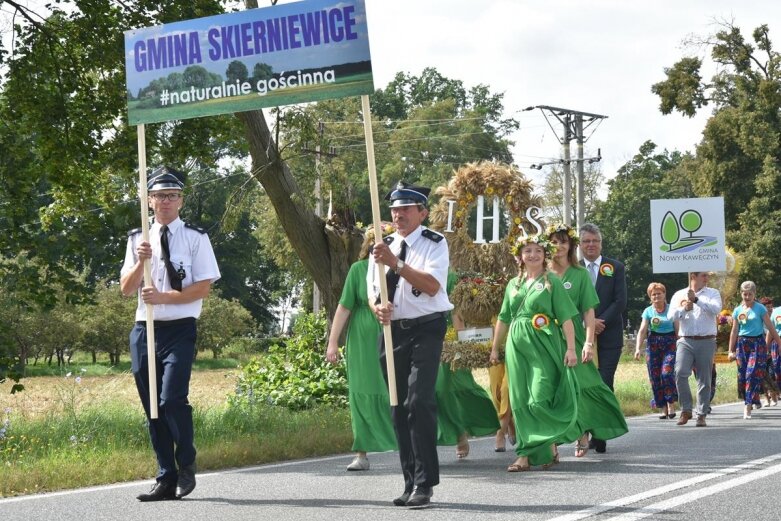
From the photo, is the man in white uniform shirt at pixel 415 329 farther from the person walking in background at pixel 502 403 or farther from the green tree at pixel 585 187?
the green tree at pixel 585 187

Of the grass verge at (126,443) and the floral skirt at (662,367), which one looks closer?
the grass verge at (126,443)

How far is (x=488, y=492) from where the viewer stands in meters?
8.56

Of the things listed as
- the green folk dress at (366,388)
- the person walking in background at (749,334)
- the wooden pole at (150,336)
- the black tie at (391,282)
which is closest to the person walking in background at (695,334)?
the person walking in background at (749,334)

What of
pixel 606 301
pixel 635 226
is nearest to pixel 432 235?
pixel 606 301

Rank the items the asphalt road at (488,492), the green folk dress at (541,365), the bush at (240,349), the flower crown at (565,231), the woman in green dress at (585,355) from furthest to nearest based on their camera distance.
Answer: the bush at (240,349) → the flower crown at (565,231) → the woman in green dress at (585,355) → the green folk dress at (541,365) → the asphalt road at (488,492)

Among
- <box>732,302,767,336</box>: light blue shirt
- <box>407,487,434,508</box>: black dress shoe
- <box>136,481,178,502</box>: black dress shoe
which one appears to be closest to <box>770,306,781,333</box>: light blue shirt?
<box>732,302,767,336</box>: light blue shirt

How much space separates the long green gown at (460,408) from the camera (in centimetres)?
1094

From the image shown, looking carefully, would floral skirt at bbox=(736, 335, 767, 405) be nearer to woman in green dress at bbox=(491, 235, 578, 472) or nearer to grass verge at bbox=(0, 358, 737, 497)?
grass verge at bbox=(0, 358, 737, 497)

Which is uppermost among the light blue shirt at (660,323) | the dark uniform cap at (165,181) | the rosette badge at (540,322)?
the dark uniform cap at (165,181)

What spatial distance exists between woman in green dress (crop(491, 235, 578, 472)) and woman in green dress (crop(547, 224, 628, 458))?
1.25 feet

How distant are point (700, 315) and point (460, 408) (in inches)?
206

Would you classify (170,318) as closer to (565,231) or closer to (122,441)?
(122,441)

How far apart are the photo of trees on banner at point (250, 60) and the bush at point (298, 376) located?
6.25 m

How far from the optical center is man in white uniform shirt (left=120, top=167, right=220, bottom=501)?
8172 mm
